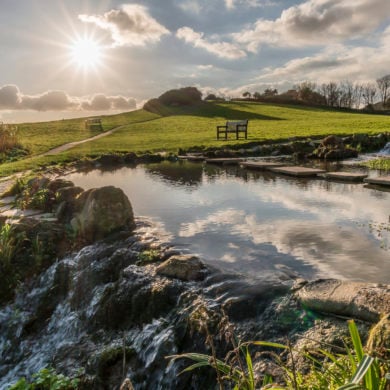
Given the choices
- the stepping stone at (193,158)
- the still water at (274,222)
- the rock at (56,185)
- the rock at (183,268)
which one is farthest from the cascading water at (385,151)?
the rock at (183,268)

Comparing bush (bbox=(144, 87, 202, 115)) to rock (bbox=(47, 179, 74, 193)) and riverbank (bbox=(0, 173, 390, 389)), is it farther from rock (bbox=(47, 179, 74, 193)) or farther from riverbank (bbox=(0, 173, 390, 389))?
riverbank (bbox=(0, 173, 390, 389))

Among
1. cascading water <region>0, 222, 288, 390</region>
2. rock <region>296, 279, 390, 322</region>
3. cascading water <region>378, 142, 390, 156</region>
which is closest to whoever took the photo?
rock <region>296, 279, 390, 322</region>

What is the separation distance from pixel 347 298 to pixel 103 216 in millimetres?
6127

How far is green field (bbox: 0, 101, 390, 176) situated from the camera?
1186 inches

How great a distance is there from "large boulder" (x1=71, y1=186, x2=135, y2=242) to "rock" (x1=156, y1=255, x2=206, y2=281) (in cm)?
285

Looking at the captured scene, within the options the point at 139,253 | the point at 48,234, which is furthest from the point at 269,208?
the point at 48,234

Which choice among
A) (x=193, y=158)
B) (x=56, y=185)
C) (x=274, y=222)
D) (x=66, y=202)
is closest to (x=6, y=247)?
(x=66, y=202)

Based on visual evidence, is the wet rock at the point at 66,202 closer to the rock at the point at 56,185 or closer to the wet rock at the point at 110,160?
the rock at the point at 56,185

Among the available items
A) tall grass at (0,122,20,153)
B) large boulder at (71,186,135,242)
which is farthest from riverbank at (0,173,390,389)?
tall grass at (0,122,20,153)

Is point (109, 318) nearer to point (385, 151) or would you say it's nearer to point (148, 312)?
point (148, 312)

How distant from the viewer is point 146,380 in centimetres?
491

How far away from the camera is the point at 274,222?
9.04 meters

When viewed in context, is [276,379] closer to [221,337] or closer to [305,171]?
[221,337]

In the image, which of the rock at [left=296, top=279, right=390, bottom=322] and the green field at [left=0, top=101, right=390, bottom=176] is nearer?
the rock at [left=296, top=279, right=390, bottom=322]
